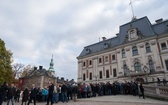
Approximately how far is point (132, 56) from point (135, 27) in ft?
27.0

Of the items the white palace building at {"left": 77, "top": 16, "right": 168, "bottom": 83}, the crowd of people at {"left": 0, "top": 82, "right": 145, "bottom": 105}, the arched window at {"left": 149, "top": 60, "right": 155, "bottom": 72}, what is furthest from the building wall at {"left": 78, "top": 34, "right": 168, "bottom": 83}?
the crowd of people at {"left": 0, "top": 82, "right": 145, "bottom": 105}

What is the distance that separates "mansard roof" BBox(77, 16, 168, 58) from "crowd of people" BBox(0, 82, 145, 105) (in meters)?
18.8

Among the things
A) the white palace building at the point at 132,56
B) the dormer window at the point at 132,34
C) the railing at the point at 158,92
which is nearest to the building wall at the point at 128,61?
the white palace building at the point at 132,56

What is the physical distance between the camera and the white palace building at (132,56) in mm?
29266

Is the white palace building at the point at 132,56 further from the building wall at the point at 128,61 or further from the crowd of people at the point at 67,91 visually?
the crowd of people at the point at 67,91

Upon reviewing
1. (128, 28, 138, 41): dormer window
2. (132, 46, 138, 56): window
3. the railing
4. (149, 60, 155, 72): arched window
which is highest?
(128, 28, 138, 41): dormer window

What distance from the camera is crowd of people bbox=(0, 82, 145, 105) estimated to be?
37.2ft

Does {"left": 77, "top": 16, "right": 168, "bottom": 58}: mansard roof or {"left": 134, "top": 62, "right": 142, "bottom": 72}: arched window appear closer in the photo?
{"left": 134, "top": 62, "right": 142, "bottom": 72}: arched window

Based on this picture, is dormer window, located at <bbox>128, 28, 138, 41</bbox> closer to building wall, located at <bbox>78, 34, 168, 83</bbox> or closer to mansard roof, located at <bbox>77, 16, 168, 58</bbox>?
mansard roof, located at <bbox>77, 16, 168, 58</bbox>

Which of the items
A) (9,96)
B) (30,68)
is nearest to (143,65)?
(9,96)

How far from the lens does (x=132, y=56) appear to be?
33062 millimetres

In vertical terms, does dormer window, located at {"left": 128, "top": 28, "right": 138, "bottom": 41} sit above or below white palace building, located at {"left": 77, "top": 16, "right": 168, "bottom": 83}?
above

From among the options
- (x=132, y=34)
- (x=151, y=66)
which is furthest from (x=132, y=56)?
(x=132, y=34)

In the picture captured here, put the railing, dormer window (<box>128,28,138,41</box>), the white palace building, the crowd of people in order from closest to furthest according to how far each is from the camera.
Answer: the crowd of people
the railing
the white palace building
dormer window (<box>128,28,138,41</box>)
